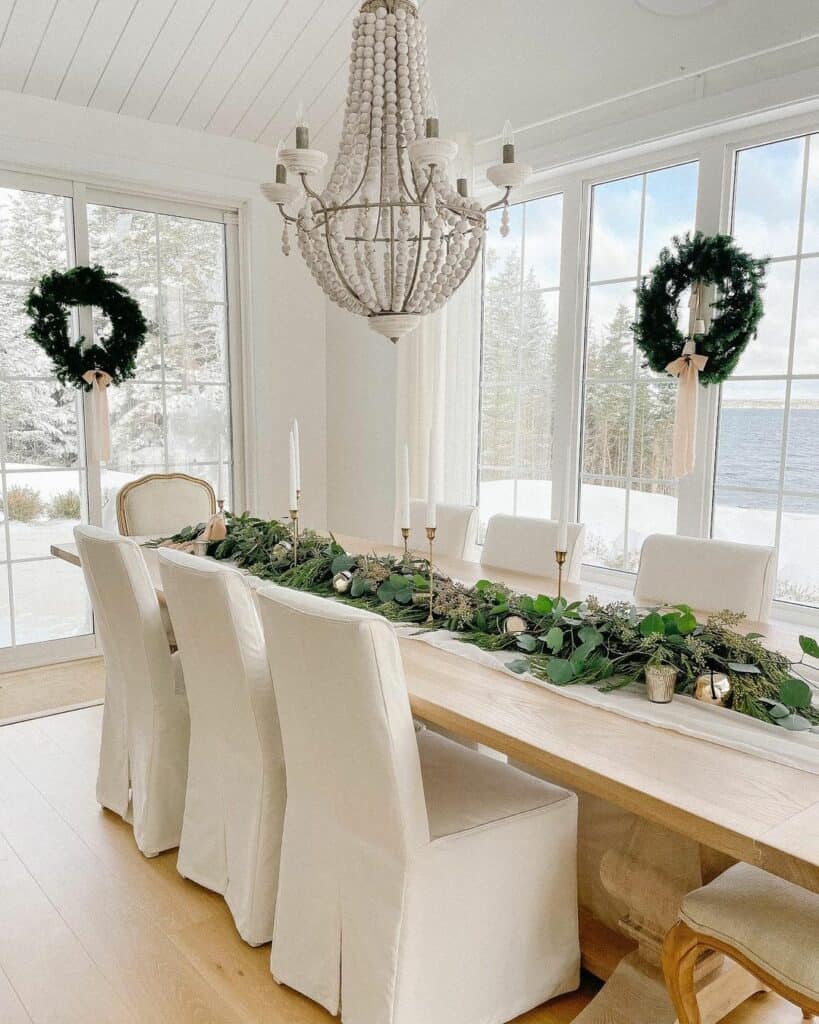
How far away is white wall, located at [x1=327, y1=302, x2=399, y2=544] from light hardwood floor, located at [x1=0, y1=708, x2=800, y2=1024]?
2473mm

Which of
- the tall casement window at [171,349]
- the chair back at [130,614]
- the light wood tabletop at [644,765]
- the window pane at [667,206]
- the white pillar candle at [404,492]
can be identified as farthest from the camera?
the tall casement window at [171,349]

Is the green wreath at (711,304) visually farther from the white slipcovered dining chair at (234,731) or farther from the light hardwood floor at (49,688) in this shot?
the light hardwood floor at (49,688)

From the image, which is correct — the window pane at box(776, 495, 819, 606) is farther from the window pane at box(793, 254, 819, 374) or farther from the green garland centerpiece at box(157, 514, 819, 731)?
the green garland centerpiece at box(157, 514, 819, 731)

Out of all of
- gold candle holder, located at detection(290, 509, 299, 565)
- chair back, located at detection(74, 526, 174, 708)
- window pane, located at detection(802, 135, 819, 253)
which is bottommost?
chair back, located at detection(74, 526, 174, 708)

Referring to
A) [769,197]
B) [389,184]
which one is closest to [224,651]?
[389,184]

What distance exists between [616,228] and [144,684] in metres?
2.78

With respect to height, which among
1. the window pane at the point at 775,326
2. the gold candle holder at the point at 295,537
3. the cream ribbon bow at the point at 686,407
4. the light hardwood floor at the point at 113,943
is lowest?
the light hardwood floor at the point at 113,943

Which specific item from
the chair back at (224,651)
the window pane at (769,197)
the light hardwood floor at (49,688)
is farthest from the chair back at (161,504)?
the window pane at (769,197)

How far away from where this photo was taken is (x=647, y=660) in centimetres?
173

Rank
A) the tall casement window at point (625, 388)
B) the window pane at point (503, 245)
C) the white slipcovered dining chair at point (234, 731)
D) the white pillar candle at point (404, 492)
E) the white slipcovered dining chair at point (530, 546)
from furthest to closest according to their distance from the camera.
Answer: the window pane at point (503, 245) < the tall casement window at point (625, 388) < the white slipcovered dining chair at point (530, 546) < the white pillar candle at point (404, 492) < the white slipcovered dining chair at point (234, 731)

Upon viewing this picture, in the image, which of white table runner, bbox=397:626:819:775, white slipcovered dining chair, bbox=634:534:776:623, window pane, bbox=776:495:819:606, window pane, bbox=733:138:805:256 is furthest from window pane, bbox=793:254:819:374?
white table runner, bbox=397:626:819:775

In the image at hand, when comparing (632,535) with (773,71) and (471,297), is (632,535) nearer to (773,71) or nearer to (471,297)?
(471,297)

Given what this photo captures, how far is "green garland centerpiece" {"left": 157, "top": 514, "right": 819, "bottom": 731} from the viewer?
1.61 metres

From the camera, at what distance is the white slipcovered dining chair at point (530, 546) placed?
9.21 feet
